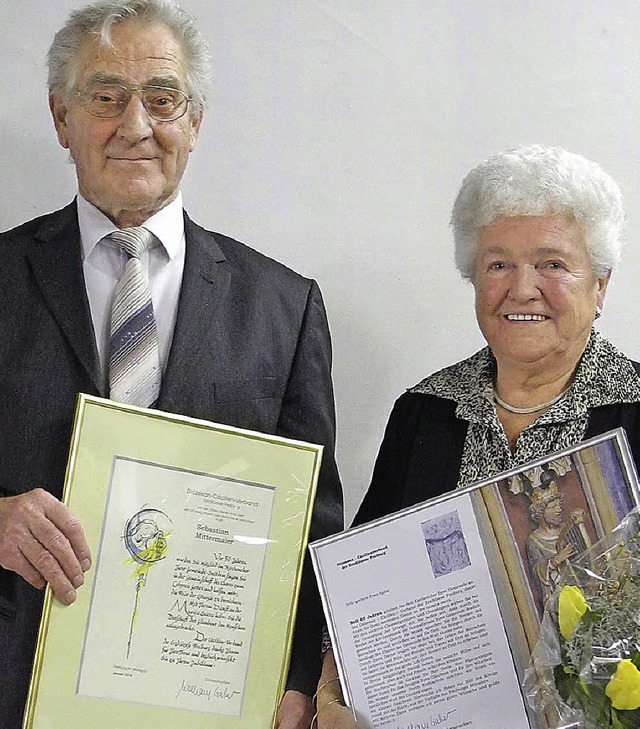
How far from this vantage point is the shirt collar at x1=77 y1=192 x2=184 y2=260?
5.06 feet

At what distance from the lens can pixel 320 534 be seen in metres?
1.53

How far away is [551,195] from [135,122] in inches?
24.1

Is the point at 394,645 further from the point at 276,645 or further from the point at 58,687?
the point at 58,687

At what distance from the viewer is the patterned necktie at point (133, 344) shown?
4.79 ft

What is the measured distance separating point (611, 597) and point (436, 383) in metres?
0.63

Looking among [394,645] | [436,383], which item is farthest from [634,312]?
[394,645]

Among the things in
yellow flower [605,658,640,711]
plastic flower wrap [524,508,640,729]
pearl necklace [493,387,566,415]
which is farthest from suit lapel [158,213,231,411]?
yellow flower [605,658,640,711]

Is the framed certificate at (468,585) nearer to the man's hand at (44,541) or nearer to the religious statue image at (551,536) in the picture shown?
the religious statue image at (551,536)

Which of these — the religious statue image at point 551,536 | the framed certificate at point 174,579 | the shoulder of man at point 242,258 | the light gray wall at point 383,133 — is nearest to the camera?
the religious statue image at point 551,536

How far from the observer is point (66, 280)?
4.94 ft

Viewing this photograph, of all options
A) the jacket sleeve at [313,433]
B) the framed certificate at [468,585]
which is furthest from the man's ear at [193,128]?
the framed certificate at [468,585]

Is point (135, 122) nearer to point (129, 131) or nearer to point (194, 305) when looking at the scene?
point (129, 131)

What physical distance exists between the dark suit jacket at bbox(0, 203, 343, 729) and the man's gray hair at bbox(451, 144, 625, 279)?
311 mm
